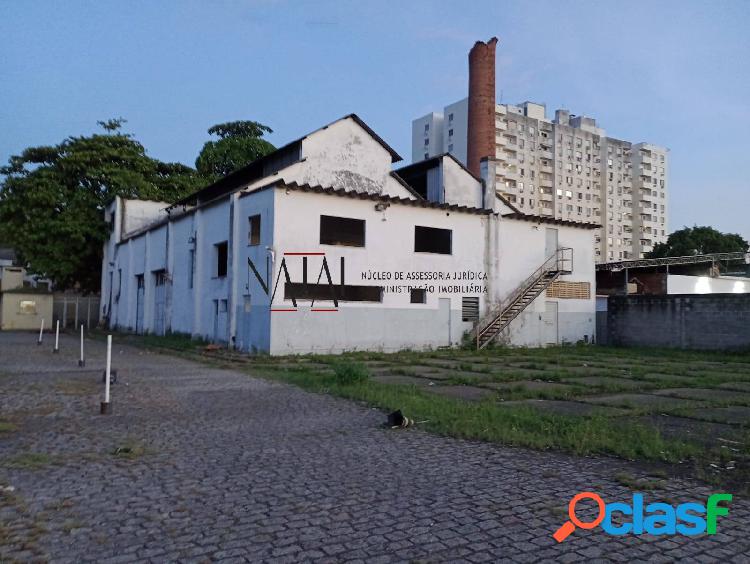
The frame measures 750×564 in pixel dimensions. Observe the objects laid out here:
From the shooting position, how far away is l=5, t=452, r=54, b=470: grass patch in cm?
561

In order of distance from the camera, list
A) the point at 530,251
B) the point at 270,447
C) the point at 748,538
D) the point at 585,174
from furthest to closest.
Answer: the point at 585,174 → the point at 530,251 → the point at 270,447 → the point at 748,538

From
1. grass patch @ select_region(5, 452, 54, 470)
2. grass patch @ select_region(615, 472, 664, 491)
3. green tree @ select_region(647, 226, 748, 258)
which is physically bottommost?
grass patch @ select_region(5, 452, 54, 470)

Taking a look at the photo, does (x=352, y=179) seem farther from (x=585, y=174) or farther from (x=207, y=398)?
(x=585, y=174)

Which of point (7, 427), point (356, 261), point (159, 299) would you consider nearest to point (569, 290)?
point (356, 261)

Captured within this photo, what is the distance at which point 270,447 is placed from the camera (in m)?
6.53

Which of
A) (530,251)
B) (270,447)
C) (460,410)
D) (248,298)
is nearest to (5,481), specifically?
(270,447)

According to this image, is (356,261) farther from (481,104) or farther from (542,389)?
(481,104)

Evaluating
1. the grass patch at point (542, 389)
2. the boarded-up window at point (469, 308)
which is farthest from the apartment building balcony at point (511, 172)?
the grass patch at point (542, 389)

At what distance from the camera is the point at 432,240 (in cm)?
2372

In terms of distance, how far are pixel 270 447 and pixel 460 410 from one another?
3296 mm

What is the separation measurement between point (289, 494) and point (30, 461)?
9.27 feet

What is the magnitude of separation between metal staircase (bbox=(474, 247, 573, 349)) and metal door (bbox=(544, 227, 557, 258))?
183mm

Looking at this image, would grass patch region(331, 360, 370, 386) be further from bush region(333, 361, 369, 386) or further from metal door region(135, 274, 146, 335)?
metal door region(135, 274, 146, 335)

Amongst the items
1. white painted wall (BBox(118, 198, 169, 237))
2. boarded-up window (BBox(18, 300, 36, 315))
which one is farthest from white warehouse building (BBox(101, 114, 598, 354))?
boarded-up window (BBox(18, 300, 36, 315))
